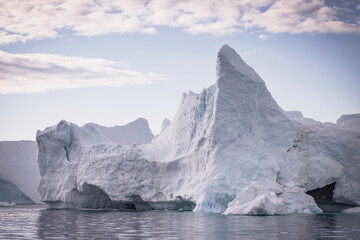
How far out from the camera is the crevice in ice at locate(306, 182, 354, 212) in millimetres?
22828

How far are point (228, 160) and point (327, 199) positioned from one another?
5041 mm

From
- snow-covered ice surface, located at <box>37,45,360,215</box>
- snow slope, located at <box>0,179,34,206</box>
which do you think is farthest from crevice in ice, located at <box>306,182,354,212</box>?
snow slope, located at <box>0,179,34,206</box>

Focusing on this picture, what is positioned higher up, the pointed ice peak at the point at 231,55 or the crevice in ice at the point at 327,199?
the pointed ice peak at the point at 231,55

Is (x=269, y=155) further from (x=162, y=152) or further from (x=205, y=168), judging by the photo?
(x=162, y=152)

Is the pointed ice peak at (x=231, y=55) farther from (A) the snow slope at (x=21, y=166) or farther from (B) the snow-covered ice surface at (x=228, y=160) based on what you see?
(A) the snow slope at (x=21, y=166)

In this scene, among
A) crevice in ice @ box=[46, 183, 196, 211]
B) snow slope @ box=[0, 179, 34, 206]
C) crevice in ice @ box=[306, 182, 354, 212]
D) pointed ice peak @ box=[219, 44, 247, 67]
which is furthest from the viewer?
snow slope @ box=[0, 179, 34, 206]

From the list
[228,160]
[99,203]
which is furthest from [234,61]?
[99,203]

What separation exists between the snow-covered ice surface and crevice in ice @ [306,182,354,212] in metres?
0.54

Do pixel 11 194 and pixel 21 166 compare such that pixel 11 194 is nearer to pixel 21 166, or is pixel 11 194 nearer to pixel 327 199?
pixel 21 166

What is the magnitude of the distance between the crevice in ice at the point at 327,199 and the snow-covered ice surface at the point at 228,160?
54 cm

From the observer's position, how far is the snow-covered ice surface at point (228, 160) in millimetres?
21391

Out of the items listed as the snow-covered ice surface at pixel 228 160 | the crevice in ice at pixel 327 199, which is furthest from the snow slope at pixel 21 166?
the crevice in ice at pixel 327 199

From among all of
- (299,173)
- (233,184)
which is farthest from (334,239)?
(299,173)

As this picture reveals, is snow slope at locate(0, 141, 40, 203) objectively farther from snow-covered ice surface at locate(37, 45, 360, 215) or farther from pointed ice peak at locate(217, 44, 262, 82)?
pointed ice peak at locate(217, 44, 262, 82)
